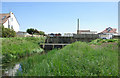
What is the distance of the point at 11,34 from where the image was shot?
22.3 meters

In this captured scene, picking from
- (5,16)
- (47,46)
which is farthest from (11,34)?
(5,16)

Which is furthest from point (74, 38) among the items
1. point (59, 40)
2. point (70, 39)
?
point (59, 40)

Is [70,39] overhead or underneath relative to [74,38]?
underneath

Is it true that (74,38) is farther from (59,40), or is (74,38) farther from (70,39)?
→ (59,40)

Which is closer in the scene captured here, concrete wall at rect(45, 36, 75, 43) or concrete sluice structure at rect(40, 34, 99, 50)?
concrete sluice structure at rect(40, 34, 99, 50)

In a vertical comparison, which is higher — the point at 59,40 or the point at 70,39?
the point at 70,39

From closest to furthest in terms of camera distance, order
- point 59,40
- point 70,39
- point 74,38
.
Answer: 1. point 74,38
2. point 70,39
3. point 59,40

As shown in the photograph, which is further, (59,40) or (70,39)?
(59,40)

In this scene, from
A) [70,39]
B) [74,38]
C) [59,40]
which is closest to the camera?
[74,38]

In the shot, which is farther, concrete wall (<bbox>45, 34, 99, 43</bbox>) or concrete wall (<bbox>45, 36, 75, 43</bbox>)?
concrete wall (<bbox>45, 36, 75, 43</bbox>)

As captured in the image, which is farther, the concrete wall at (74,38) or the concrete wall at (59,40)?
the concrete wall at (59,40)

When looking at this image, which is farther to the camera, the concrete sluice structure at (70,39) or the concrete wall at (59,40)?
the concrete wall at (59,40)

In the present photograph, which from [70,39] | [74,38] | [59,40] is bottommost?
[59,40]

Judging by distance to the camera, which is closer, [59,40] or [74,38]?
[74,38]
